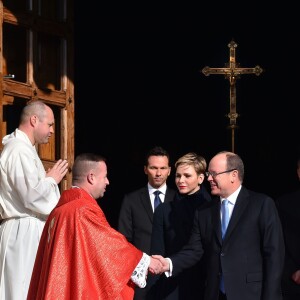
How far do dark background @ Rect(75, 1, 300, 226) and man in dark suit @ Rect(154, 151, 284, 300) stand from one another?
5.23 metres

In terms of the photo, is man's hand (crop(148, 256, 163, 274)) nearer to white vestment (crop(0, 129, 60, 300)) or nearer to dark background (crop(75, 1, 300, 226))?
white vestment (crop(0, 129, 60, 300))

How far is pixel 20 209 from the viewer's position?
360 inches

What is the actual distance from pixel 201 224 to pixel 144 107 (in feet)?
18.5

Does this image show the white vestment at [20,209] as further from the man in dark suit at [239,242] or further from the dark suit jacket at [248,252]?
the dark suit jacket at [248,252]

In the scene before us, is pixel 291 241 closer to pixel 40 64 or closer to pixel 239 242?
pixel 239 242

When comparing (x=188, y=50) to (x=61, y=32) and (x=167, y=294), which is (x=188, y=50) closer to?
(x=61, y=32)

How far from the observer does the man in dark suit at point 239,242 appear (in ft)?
26.8

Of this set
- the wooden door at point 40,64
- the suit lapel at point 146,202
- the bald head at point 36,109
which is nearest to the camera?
the bald head at point 36,109

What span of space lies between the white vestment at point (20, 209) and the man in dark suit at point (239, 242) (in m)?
1.20

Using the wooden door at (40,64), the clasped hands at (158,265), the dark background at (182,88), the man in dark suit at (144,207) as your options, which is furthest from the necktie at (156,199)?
the dark background at (182,88)

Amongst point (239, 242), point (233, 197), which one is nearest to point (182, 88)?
point (233, 197)

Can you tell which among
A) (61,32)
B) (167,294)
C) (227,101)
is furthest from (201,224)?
(227,101)

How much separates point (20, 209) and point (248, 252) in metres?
2.05

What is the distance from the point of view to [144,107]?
46.5 ft
